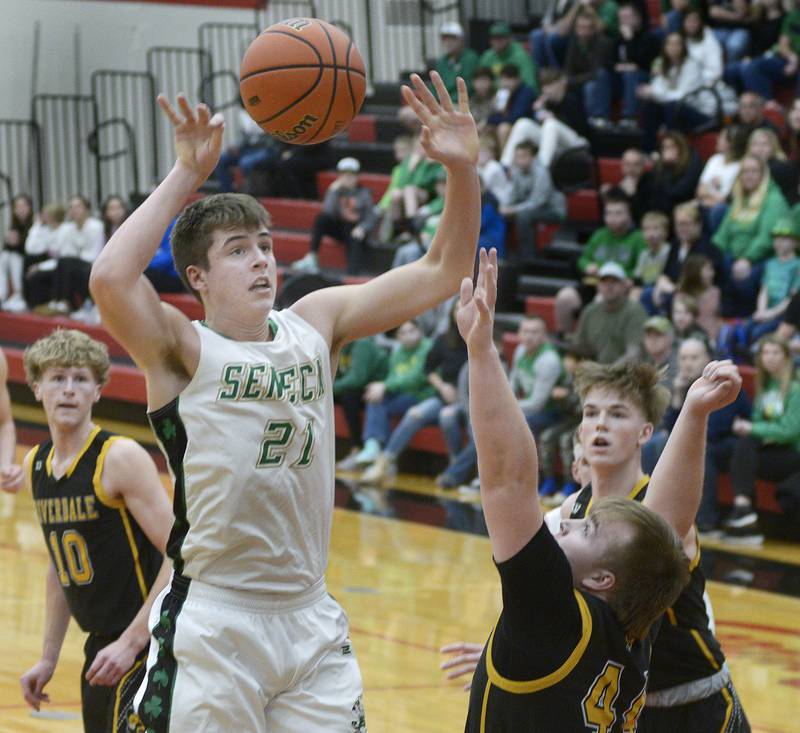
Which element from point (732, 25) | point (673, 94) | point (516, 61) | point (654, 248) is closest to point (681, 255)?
point (654, 248)

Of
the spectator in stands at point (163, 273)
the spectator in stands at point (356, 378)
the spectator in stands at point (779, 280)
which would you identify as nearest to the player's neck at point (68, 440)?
the spectator in stands at point (779, 280)

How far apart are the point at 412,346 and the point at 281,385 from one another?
900cm

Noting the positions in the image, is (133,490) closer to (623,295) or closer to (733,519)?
(733,519)

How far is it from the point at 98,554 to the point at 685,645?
1.89m

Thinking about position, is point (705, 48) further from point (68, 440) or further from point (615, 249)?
point (68, 440)

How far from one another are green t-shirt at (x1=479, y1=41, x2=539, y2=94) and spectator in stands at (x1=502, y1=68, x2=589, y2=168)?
2.33ft

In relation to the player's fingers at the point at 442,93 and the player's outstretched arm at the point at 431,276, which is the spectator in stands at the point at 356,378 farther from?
the player's fingers at the point at 442,93

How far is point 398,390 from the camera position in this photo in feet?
42.0

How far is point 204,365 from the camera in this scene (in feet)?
12.1

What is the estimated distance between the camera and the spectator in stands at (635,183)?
43.1 feet

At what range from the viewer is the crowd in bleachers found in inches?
424

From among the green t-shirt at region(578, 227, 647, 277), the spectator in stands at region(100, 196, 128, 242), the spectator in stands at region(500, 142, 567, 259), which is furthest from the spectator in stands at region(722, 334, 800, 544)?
the spectator in stands at region(100, 196, 128, 242)

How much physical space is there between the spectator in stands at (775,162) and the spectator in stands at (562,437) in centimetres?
222

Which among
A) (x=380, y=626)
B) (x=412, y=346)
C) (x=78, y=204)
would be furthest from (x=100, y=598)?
(x=78, y=204)
